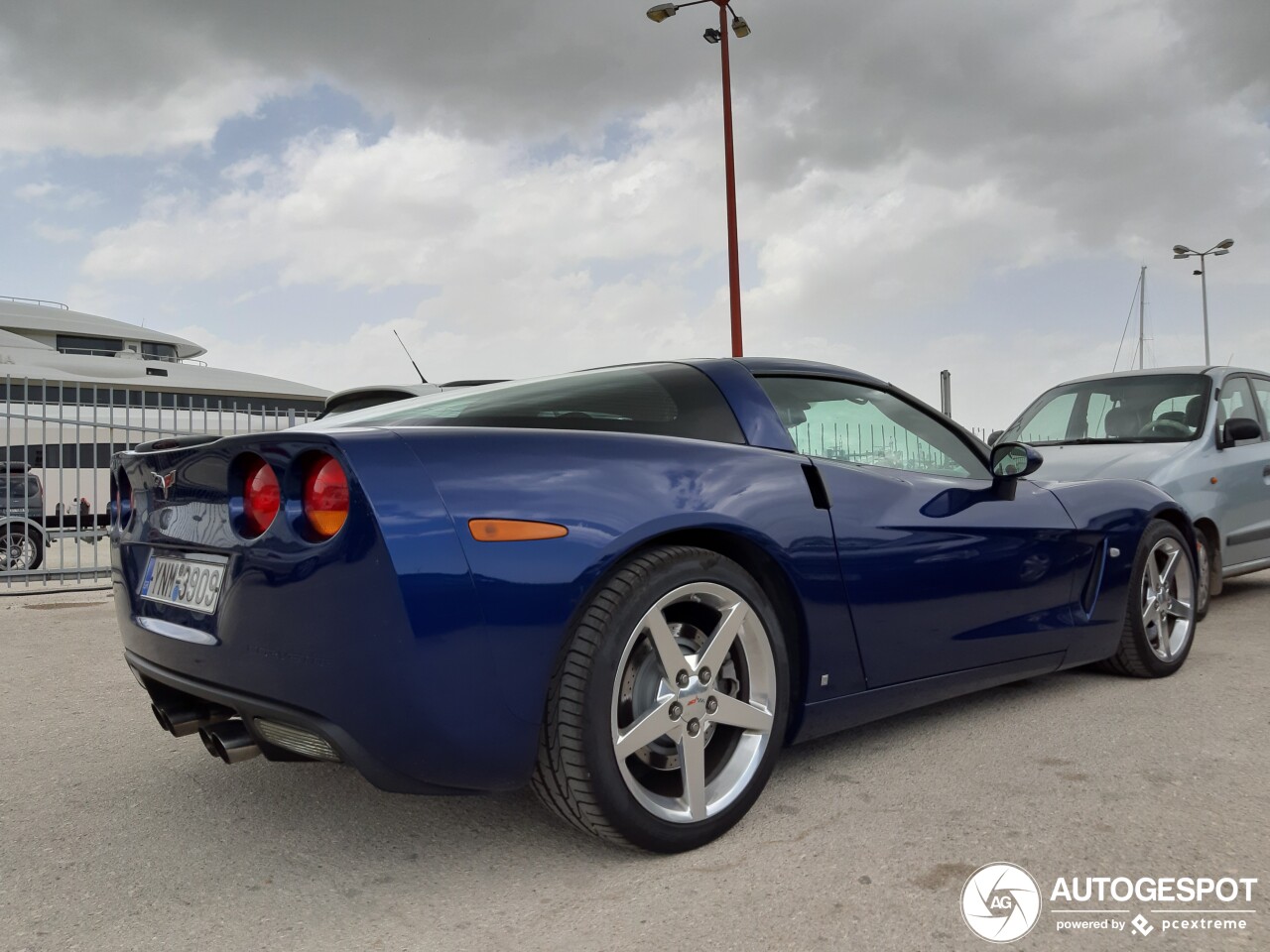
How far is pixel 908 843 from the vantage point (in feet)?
8.03

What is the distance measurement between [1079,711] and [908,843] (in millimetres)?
1532

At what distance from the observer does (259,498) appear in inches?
89.0

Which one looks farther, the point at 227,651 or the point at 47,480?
the point at 47,480

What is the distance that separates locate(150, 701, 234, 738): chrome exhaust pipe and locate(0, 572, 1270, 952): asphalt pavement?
321 mm

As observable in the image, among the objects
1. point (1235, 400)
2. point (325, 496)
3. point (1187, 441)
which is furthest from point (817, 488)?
point (1235, 400)

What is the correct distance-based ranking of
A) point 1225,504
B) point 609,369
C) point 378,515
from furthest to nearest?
point 1225,504 < point 609,369 < point 378,515

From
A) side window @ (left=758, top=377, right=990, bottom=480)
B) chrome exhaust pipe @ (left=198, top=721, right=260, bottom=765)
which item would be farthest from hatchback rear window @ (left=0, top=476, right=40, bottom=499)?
side window @ (left=758, top=377, right=990, bottom=480)

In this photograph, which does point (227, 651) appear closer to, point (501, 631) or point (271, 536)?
point (271, 536)

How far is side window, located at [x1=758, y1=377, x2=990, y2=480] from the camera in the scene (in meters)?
3.08

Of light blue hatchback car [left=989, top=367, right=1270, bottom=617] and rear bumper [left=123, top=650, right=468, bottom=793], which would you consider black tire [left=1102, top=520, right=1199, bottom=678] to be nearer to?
light blue hatchback car [left=989, top=367, right=1270, bottom=617]

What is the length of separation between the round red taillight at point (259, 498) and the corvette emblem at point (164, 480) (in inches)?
13.0

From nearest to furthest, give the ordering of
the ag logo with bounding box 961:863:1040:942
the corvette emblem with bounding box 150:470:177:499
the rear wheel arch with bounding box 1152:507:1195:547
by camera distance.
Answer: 1. the ag logo with bounding box 961:863:1040:942
2. the corvette emblem with bounding box 150:470:177:499
3. the rear wheel arch with bounding box 1152:507:1195:547

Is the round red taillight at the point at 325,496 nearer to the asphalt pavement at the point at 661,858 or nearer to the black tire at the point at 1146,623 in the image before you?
the asphalt pavement at the point at 661,858

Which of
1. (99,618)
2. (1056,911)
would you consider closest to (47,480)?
(99,618)
